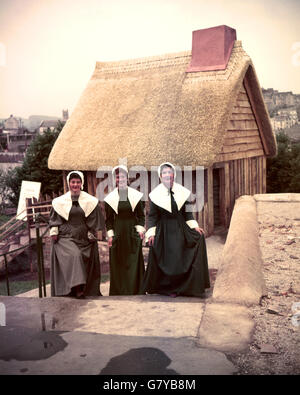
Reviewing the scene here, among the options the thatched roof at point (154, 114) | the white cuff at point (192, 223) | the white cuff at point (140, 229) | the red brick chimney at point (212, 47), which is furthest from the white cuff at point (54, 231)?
the red brick chimney at point (212, 47)

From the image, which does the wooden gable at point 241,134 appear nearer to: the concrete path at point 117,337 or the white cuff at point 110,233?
the white cuff at point 110,233

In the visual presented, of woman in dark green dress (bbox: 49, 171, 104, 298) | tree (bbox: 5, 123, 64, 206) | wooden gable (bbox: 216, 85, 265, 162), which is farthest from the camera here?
tree (bbox: 5, 123, 64, 206)

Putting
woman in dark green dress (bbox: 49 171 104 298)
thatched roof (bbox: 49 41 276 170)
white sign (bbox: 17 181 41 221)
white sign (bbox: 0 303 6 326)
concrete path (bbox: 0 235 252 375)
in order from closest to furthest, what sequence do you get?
concrete path (bbox: 0 235 252 375) < white sign (bbox: 0 303 6 326) < woman in dark green dress (bbox: 49 171 104 298) < thatched roof (bbox: 49 41 276 170) < white sign (bbox: 17 181 41 221)

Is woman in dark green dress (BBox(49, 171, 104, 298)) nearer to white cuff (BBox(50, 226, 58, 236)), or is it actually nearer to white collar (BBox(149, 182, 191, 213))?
white cuff (BBox(50, 226, 58, 236))

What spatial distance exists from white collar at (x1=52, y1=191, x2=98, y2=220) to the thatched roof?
13.5ft

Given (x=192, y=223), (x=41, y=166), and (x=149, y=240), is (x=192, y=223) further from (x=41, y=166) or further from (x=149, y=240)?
(x=41, y=166)

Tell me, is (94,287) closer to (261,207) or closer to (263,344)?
(263,344)

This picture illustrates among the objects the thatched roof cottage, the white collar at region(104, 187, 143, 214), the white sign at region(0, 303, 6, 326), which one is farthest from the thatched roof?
the white sign at region(0, 303, 6, 326)

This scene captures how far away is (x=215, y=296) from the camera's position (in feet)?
12.2

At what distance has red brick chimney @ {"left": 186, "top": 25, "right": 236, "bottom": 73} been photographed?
9500 mm

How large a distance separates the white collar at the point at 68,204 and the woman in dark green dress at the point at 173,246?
2.44 ft

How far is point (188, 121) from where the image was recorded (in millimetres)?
9148

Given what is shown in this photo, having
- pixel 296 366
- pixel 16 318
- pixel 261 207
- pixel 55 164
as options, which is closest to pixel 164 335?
pixel 296 366

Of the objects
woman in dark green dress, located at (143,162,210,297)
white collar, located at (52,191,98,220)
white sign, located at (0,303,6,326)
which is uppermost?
white collar, located at (52,191,98,220)
